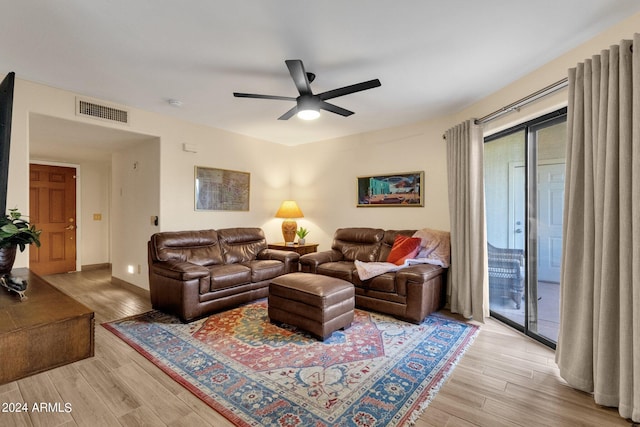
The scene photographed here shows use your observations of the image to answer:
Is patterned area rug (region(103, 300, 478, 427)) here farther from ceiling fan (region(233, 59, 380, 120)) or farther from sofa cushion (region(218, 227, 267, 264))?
ceiling fan (region(233, 59, 380, 120))

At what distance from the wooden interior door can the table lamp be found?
4088mm

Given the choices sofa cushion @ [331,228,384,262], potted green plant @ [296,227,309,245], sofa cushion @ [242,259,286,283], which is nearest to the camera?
sofa cushion @ [242,259,286,283]

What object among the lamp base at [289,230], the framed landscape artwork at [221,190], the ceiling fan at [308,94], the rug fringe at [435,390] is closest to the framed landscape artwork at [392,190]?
the lamp base at [289,230]

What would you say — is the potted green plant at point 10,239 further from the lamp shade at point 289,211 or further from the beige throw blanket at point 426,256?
the lamp shade at point 289,211

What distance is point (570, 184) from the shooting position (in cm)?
210

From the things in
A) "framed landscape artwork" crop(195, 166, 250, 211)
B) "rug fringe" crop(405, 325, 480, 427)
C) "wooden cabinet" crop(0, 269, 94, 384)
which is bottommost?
"rug fringe" crop(405, 325, 480, 427)

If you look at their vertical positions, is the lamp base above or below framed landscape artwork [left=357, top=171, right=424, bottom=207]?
below

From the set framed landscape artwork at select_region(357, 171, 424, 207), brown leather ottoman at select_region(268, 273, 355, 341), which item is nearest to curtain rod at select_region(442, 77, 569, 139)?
framed landscape artwork at select_region(357, 171, 424, 207)

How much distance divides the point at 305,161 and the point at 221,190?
1683 mm

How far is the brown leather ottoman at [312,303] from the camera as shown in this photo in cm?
271

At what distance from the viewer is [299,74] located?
7.29 feet

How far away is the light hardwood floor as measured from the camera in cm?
170

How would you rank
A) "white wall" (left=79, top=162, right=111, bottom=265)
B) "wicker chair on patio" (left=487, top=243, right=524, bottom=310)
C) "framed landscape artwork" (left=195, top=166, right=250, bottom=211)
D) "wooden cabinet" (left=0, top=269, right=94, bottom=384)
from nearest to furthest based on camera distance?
"wooden cabinet" (left=0, top=269, right=94, bottom=384)
"wicker chair on patio" (left=487, top=243, right=524, bottom=310)
"framed landscape artwork" (left=195, top=166, right=250, bottom=211)
"white wall" (left=79, top=162, right=111, bottom=265)

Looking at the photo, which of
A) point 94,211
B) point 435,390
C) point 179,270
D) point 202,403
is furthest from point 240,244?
point 94,211
